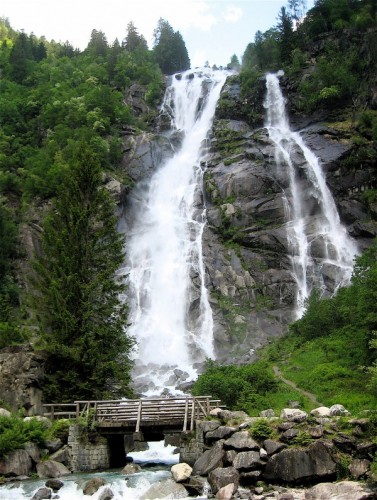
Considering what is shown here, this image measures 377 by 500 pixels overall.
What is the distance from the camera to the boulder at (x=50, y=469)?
20281 mm

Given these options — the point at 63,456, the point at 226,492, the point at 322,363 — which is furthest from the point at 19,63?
the point at 226,492

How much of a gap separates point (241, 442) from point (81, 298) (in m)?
12.9

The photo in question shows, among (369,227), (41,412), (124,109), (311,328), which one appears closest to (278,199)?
(369,227)

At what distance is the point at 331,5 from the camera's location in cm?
6894

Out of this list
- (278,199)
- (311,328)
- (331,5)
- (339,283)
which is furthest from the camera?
(331,5)

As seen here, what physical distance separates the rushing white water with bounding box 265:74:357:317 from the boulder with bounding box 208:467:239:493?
84.6ft

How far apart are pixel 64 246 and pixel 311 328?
16.4 meters

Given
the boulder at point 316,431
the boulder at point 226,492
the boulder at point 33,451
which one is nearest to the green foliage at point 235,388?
the boulder at point 316,431

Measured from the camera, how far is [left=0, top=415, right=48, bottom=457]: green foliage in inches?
787

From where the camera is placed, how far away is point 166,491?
17.1 m

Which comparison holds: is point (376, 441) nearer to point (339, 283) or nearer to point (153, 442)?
point (153, 442)

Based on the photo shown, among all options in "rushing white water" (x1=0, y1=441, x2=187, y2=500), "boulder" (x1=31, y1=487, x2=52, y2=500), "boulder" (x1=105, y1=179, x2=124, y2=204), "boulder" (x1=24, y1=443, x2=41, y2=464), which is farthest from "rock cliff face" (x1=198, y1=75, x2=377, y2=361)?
"boulder" (x1=31, y1=487, x2=52, y2=500)

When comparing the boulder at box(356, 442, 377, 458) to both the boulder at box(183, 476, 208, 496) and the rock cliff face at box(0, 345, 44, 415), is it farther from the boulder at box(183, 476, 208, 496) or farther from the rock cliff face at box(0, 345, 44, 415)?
the rock cliff face at box(0, 345, 44, 415)

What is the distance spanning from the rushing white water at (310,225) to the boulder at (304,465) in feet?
85.2
